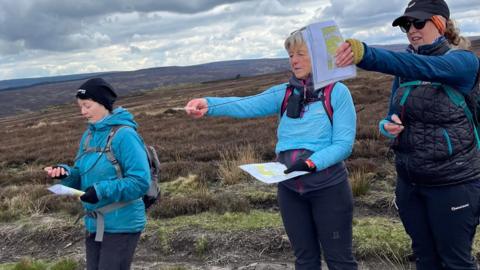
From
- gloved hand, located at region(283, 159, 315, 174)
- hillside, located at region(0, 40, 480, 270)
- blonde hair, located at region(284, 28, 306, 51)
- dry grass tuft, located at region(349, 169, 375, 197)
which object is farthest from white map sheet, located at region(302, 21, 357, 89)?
dry grass tuft, located at region(349, 169, 375, 197)

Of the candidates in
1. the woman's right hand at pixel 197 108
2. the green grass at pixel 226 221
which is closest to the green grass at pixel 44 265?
the green grass at pixel 226 221

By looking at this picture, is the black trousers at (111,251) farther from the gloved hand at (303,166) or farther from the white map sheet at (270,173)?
the gloved hand at (303,166)

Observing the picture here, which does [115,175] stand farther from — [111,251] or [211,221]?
[211,221]

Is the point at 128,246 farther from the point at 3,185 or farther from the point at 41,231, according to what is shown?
the point at 3,185

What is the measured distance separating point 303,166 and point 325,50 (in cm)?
68

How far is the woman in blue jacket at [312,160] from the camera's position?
284cm

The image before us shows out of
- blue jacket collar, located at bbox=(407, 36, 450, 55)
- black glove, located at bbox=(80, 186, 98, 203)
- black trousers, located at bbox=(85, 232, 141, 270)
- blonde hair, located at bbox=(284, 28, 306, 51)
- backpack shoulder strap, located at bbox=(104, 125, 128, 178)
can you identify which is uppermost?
blonde hair, located at bbox=(284, 28, 306, 51)

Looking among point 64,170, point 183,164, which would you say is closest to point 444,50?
point 64,170

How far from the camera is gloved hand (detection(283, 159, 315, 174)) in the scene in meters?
2.70

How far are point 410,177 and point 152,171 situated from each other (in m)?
1.69

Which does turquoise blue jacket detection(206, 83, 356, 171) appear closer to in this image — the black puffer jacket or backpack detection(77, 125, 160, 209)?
the black puffer jacket

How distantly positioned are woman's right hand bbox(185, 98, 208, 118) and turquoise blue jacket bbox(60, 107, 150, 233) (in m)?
0.44

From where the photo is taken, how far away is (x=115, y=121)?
10.4 feet

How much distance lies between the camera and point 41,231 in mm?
6242
